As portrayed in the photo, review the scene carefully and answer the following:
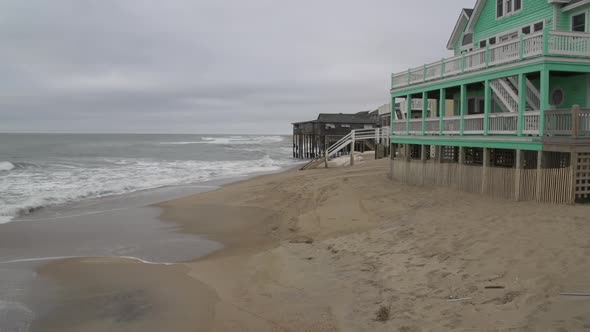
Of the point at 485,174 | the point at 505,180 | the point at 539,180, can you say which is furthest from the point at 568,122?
the point at 485,174

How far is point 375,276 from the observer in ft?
29.2

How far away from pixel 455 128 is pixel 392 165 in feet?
15.5

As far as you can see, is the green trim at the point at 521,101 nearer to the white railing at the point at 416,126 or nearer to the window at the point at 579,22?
the window at the point at 579,22

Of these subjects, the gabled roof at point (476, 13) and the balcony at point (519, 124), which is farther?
the gabled roof at point (476, 13)

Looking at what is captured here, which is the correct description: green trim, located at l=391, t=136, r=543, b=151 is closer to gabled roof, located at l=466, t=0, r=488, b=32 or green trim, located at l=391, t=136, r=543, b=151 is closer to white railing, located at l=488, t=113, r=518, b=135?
white railing, located at l=488, t=113, r=518, b=135

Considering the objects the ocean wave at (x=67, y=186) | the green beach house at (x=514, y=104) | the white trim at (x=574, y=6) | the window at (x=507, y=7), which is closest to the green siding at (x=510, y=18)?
the green beach house at (x=514, y=104)

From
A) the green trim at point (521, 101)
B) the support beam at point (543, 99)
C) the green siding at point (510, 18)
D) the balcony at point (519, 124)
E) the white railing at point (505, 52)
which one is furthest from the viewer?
the green siding at point (510, 18)

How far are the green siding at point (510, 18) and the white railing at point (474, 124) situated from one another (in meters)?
4.42

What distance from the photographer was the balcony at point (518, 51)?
12859 mm

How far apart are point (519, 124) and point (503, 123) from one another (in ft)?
2.76

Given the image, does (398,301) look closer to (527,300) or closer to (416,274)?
(416,274)

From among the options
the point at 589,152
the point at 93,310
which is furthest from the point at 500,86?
the point at 93,310

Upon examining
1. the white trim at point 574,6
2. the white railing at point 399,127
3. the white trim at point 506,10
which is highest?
the white trim at point 506,10

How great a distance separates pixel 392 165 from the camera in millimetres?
21344
